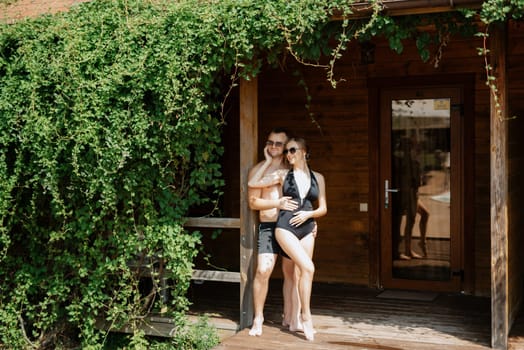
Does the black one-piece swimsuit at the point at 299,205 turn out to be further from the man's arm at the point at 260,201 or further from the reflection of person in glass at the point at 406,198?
the reflection of person in glass at the point at 406,198

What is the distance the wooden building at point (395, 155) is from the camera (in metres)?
7.55

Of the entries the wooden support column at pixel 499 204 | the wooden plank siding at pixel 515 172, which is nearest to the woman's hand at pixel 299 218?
the wooden support column at pixel 499 204

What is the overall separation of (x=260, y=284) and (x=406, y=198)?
9.03 ft

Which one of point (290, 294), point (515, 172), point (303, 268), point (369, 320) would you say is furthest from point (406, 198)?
point (303, 268)

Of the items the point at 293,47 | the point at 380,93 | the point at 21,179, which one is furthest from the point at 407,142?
the point at 21,179

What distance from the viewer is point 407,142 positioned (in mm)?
8164

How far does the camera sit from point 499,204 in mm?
5535

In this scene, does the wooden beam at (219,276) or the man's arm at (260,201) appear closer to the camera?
the man's arm at (260,201)

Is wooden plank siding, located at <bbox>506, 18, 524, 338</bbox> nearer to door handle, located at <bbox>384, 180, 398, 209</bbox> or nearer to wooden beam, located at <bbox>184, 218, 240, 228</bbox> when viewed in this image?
door handle, located at <bbox>384, 180, 398, 209</bbox>

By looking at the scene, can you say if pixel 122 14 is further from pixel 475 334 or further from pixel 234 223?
pixel 475 334

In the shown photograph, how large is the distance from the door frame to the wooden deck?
334 mm

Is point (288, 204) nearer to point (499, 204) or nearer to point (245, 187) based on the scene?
point (245, 187)

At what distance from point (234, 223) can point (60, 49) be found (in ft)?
8.03

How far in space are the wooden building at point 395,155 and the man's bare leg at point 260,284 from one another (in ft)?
0.92
